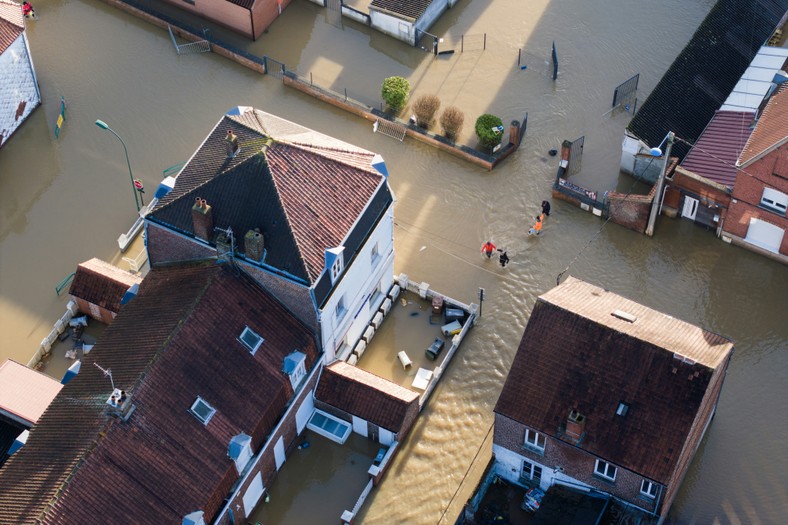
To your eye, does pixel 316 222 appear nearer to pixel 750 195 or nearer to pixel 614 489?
pixel 614 489

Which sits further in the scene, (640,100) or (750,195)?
(640,100)

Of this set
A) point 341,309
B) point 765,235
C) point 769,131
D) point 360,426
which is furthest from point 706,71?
point 360,426

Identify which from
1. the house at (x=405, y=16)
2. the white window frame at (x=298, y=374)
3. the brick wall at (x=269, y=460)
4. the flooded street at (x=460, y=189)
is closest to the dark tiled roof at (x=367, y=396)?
the brick wall at (x=269, y=460)

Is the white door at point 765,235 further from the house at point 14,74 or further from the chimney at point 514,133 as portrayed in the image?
the house at point 14,74

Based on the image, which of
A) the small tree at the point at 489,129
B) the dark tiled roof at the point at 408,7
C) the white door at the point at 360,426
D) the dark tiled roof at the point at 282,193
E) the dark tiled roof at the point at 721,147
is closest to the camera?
the dark tiled roof at the point at 282,193

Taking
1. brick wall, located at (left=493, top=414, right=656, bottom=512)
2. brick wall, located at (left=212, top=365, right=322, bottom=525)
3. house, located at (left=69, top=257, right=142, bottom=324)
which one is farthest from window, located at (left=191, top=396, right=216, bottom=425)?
brick wall, located at (left=493, top=414, right=656, bottom=512)

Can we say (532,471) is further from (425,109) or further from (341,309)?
(425,109)

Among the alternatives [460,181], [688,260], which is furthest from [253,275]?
[688,260]
